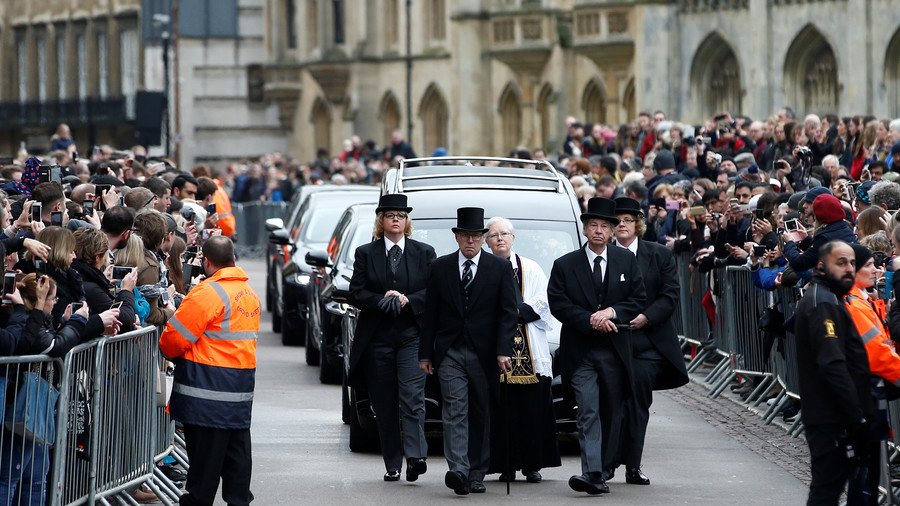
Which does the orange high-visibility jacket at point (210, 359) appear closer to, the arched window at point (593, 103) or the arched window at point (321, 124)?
Answer: the arched window at point (593, 103)

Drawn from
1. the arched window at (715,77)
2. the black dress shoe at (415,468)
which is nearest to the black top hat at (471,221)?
the black dress shoe at (415,468)

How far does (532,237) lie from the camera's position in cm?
1516

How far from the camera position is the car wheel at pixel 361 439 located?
14648 millimetres

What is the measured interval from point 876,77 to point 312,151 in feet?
97.1

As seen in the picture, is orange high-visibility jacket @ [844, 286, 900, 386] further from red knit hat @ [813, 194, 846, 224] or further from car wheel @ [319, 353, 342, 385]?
car wheel @ [319, 353, 342, 385]

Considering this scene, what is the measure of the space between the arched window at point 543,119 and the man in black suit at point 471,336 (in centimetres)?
3921

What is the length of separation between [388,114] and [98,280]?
160 feet

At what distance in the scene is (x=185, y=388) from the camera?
1132 cm

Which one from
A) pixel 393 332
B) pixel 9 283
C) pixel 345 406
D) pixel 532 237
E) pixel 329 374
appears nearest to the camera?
pixel 9 283

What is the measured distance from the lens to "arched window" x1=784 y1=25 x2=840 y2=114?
128 feet

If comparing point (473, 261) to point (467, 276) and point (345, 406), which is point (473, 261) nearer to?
point (467, 276)

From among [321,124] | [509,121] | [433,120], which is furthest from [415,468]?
[321,124]

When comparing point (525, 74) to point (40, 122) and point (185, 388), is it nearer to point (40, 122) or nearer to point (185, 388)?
point (40, 122)

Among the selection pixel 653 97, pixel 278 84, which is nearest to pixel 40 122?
pixel 278 84
